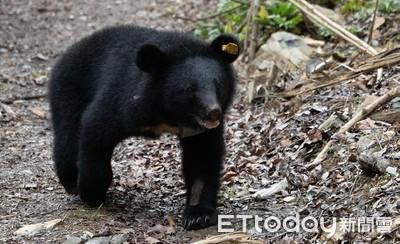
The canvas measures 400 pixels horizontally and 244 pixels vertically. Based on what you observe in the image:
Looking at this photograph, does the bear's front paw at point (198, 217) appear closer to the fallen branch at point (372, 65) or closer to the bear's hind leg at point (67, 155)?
the bear's hind leg at point (67, 155)

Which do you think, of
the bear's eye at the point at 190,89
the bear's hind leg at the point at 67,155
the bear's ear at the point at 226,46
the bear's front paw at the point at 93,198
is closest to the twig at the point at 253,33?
the bear's hind leg at the point at 67,155

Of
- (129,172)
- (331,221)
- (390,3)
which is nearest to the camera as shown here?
(331,221)

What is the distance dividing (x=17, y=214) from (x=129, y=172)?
5.47 ft

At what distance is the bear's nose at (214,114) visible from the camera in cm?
534

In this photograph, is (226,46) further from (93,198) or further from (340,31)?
(340,31)

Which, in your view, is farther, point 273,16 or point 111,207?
point 273,16

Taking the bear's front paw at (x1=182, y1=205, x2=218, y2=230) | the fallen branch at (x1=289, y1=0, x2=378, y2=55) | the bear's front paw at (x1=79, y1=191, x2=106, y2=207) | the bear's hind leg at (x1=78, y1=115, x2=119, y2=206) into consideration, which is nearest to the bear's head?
the bear's hind leg at (x1=78, y1=115, x2=119, y2=206)

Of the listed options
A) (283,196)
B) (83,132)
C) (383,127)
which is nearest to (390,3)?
(383,127)

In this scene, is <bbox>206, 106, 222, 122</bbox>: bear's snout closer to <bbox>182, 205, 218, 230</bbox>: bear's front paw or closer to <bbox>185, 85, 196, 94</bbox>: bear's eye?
<bbox>185, 85, 196, 94</bbox>: bear's eye

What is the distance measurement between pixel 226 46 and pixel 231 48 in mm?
44

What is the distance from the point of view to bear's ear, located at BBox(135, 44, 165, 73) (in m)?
5.53

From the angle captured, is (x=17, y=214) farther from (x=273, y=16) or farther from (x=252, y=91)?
(x=273, y=16)

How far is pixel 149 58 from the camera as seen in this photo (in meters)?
5.60

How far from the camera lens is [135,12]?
53.0 feet
